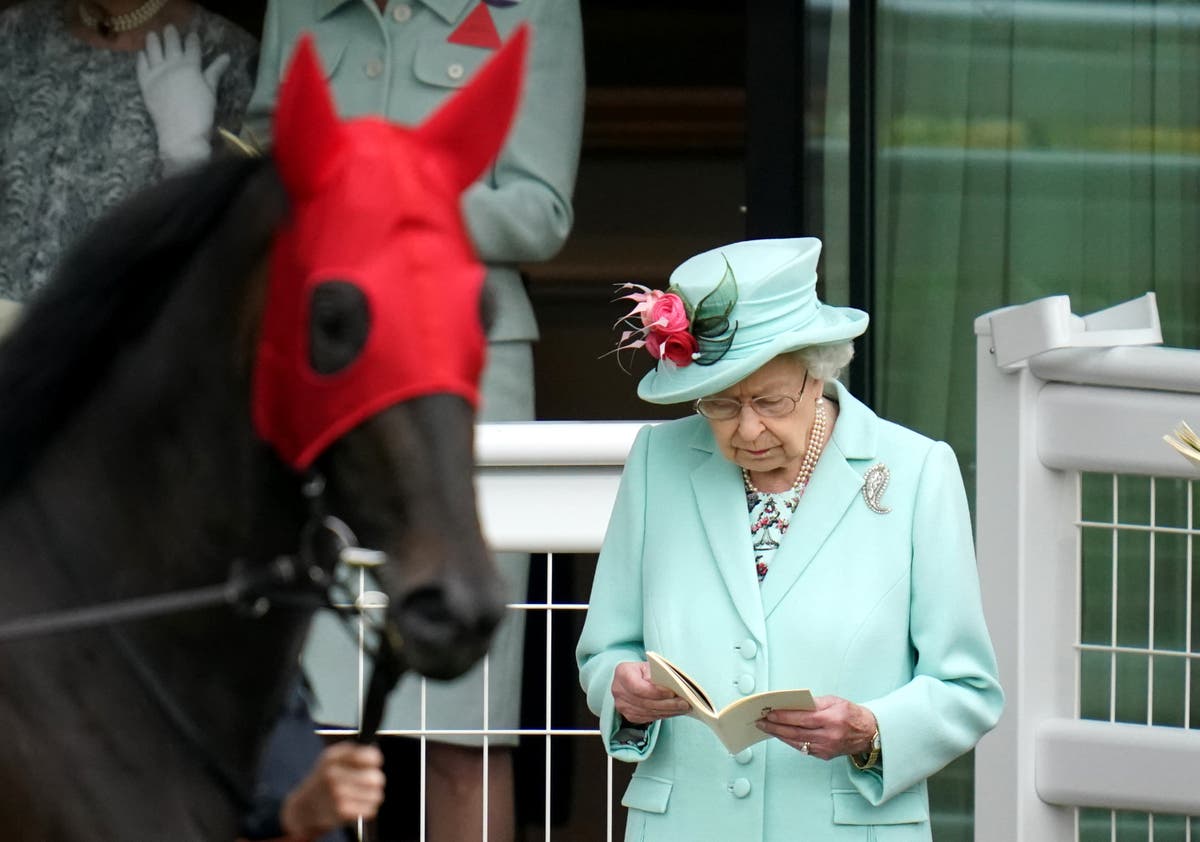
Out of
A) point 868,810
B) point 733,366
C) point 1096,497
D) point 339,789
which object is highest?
point 733,366

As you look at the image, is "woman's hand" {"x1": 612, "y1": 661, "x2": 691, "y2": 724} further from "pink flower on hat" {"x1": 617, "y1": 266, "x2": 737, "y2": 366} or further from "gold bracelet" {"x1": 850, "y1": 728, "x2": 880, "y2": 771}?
"pink flower on hat" {"x1": 617, "y1": 266, "x2": 737, "y2": 366}

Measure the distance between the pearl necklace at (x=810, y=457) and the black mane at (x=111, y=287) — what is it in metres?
1.39

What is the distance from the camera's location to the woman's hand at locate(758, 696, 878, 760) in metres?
3.01

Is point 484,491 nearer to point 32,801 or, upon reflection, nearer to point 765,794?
point 765,794

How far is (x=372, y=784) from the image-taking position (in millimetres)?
2061

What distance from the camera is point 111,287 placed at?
2.15m

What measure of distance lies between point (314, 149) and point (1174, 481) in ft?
9.85

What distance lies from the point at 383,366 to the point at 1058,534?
2364 mm

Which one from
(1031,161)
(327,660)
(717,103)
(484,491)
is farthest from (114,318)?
(717,103)

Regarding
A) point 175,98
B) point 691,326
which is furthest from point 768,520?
point 175,98

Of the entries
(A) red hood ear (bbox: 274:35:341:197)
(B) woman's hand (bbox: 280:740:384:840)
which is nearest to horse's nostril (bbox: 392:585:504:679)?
(B) woman's hand (bbox: 280:740:384:840)

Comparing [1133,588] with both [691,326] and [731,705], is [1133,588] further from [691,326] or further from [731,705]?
→ [731,705]

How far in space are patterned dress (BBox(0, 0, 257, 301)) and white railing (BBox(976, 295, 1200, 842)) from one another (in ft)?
6.78

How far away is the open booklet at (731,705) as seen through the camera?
2924mm
